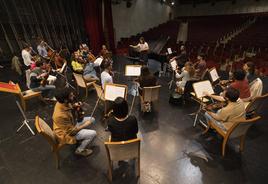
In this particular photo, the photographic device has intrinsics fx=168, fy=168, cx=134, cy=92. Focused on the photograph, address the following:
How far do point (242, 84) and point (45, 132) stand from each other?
3.20 meters

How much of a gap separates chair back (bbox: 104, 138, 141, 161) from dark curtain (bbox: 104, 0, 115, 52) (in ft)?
29.0

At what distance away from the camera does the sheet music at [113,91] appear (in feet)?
10.3

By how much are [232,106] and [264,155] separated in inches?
42.7

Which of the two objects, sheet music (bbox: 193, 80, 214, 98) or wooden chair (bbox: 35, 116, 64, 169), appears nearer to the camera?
wooden chair (bbox: 35, 116, 64, 169)

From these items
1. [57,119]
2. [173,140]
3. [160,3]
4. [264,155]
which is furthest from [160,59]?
[160,3]

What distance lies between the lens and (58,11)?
8086mm

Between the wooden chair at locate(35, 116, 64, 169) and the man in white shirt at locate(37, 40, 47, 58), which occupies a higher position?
the man in white shirt at locate(37, 40, 47, 58)

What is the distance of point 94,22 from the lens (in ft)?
29.6

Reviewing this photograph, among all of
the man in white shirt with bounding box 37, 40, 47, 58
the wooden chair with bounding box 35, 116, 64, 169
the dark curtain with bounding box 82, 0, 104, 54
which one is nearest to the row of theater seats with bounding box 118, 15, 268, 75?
the dark curtain with bounding box 82, 0, 104, 54

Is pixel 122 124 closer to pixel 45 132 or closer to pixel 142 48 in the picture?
pixel 45 132

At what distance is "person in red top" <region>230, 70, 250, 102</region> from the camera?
9.45 feet

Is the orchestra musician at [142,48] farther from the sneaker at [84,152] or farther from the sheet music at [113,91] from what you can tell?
the sneaker at [84,152]

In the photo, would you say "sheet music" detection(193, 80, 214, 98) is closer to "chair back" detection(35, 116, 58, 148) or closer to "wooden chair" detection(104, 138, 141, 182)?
"wooden chair" detection(104, 138, 141, 182)

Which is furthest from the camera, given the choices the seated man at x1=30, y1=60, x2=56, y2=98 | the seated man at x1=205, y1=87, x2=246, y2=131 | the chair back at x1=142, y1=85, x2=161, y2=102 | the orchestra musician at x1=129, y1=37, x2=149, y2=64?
the orchestra musician at x1=129, y1=37, x2=149, y2=64
